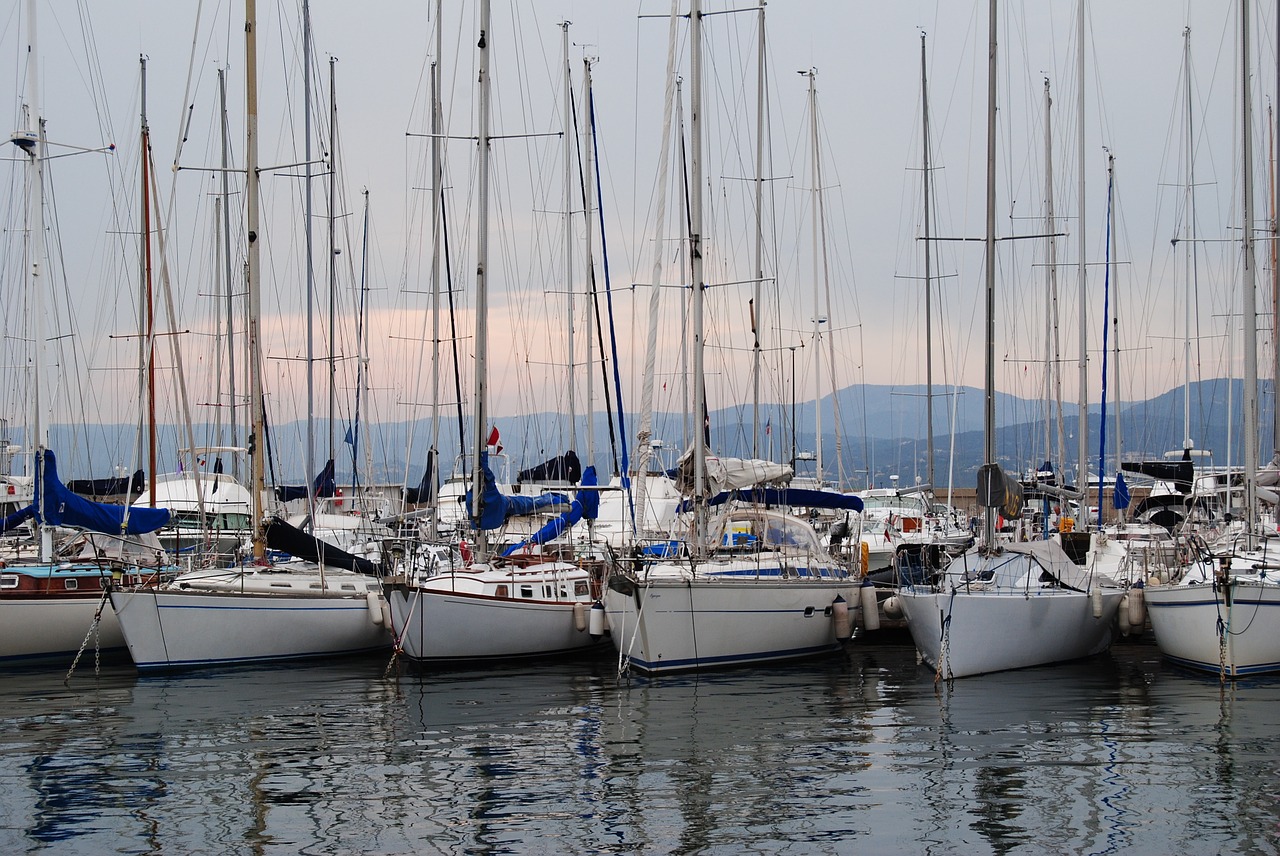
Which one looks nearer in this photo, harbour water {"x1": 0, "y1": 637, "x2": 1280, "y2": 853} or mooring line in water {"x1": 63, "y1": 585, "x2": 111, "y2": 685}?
harbour water {"x1": 0, "y1": 637, "x2": 1280, "y2": 853}

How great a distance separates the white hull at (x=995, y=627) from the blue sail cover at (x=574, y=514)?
7182 mm

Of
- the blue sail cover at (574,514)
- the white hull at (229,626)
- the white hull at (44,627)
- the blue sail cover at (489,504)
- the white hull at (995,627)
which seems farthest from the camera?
the blue sail cover at (574,514)

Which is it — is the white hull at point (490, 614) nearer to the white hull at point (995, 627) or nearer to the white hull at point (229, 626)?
the white hull at point (229, 626)

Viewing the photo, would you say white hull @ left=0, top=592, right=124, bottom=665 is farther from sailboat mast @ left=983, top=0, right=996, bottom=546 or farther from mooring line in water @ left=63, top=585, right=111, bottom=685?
sailboat mast @ left=983, top=0, right=996, bottom=546

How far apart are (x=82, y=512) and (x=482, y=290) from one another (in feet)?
27.9

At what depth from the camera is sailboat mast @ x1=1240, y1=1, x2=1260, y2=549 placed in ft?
78.3

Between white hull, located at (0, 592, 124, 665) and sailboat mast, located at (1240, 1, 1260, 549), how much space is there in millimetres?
20930

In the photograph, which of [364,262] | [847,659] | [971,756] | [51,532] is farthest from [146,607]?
[364,262]

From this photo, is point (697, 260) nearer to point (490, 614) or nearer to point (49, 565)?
point (490, 614)

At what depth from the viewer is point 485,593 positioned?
918 inches

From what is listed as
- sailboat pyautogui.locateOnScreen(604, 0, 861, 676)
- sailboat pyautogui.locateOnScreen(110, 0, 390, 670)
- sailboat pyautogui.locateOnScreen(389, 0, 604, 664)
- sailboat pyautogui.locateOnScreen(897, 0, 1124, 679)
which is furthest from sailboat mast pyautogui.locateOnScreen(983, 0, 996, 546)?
sailboat pyautogui.locateOnScreen(110, 0, 390, 670)

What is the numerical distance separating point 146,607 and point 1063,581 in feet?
52.3

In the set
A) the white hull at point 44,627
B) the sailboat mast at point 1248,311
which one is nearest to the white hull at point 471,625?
the white hull at point 44,627

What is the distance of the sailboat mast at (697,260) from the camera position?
77.5ft
